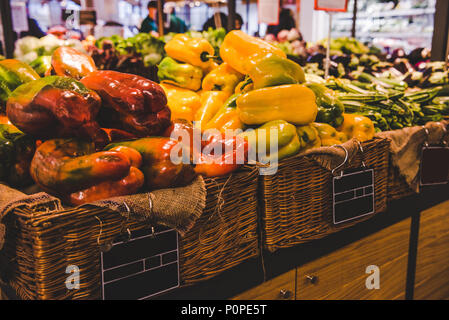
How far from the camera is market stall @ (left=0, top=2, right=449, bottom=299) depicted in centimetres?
87

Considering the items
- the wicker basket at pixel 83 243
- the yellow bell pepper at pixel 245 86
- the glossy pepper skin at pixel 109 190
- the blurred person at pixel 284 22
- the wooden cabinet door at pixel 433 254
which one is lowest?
the wooden cabinet door at pixel 433 254

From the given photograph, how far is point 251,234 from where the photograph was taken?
1.18m

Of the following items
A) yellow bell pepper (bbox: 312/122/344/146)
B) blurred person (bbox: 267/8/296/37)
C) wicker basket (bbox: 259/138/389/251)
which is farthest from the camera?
blurred person (bbox: 267/8/296/37)

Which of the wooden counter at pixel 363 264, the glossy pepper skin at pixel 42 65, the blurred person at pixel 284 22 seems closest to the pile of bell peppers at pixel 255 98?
the wooden counter at pixel 363 264

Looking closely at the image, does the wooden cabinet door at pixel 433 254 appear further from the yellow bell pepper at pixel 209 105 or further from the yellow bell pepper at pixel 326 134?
the yellow bell pepper at pixel 209 105

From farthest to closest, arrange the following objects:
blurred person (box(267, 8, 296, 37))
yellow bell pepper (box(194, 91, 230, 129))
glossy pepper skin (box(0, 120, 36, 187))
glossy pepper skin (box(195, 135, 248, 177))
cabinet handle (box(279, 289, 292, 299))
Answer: blurred person (box(267, 8, 296, 37))
yellow bell pepper (box(194, 91, 230, 129))
cabinet handle (box(279, 289, 292, 299))
glossy pepper skin (box(195, 135, 248, 177))
glossy pepper skin (box(0, 120, 36, 187))

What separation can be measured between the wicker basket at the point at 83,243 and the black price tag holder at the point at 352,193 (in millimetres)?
373

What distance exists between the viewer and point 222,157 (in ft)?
3.57

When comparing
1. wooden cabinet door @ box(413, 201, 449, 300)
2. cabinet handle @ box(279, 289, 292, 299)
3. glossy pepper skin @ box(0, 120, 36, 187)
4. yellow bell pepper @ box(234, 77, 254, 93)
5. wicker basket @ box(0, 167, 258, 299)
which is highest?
yellow bell pepper @ box(234, 77, 254, 93)

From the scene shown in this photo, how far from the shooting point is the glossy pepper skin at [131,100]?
101 cm

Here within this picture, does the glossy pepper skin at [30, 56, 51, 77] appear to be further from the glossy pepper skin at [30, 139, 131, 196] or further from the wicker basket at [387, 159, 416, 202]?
the wicker basket at [387, 159, 416, 202]

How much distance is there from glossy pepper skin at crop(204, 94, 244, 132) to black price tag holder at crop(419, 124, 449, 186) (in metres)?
0.82

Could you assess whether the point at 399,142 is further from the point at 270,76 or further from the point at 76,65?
the point at 76,65

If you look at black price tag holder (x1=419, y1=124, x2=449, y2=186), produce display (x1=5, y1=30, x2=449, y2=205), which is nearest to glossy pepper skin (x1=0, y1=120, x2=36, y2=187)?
produce display (x1=5, y1=30, x2=449, y2=205)
